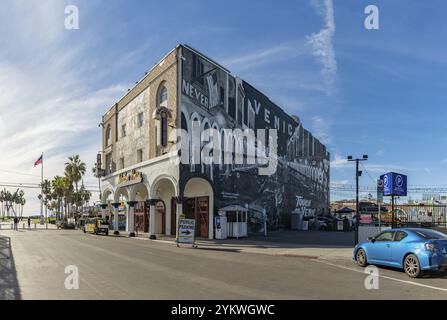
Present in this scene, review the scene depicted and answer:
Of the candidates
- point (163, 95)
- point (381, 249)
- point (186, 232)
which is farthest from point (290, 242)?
point (163, 95)

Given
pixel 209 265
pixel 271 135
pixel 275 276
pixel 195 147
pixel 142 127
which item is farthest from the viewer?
pixel 271 135

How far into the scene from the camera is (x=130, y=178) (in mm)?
38969

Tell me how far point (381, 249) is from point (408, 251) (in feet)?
4.34

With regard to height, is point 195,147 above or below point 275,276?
above

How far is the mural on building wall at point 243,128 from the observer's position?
105 feet

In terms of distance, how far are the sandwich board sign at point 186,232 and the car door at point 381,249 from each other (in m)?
12.2

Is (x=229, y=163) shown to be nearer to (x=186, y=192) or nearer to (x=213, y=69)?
(x=186, y=192)

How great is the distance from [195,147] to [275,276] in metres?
19.9

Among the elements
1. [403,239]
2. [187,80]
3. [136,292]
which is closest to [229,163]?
[187,80]

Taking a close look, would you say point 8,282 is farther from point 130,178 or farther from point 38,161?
point 38,161

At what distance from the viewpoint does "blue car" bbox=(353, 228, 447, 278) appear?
1210 cm

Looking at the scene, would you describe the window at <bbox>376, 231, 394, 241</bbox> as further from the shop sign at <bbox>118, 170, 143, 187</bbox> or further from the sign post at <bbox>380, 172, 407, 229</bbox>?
the shop sign at <bbox>118, 170, 143, 187</bbox>

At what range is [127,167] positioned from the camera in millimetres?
40875
